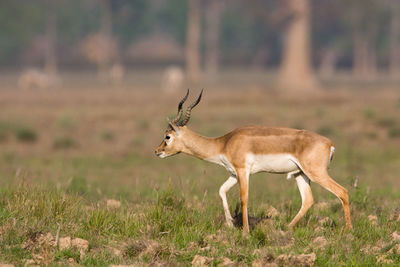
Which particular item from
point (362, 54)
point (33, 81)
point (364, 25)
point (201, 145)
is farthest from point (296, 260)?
point (362, 54)

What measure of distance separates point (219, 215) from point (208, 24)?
7953 cm

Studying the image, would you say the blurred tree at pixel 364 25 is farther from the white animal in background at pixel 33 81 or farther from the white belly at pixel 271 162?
the white belly at pixel 271 162

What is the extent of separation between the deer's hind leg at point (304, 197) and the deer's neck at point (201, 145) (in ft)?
3.38

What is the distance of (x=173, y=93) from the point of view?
1666 inches

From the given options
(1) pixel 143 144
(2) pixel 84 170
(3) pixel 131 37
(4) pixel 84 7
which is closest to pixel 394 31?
(3) pixel 131 37

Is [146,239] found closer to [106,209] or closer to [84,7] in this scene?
[106,209]

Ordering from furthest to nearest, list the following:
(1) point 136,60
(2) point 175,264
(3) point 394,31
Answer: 1. (1) point 136,60
2. (3) point 394,31
3. (2) point 175,264

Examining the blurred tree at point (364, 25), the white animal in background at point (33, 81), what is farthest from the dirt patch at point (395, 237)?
the blurred tree at point (364, 25)

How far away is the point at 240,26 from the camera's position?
96312 millimetres

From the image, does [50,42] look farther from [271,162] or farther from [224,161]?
[271,162]

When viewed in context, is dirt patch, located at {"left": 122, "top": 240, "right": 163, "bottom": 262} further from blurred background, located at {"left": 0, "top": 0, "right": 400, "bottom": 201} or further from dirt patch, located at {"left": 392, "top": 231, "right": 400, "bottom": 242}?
dirt patch, located at {"left": 392, "top": 231, "right": 400, "bottom": 242}

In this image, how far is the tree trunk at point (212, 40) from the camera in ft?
234

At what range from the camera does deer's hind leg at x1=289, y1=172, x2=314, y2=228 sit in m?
8.16

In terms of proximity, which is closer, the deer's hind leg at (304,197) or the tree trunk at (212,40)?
the deer's hind leg at (304,197)
